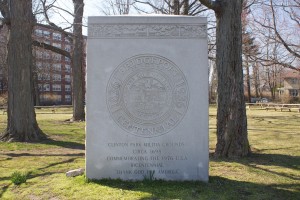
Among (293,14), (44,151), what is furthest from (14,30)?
(293,14)

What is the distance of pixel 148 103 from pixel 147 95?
0.13 meters

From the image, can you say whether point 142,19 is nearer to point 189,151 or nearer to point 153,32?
point 153,32

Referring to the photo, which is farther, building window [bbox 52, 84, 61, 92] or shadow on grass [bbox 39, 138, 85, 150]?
building window [bbox 52, 84, 61, 92]

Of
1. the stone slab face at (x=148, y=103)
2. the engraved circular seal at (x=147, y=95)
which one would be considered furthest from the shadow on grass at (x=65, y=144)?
the engraved circular seal at (x=147, y=95)

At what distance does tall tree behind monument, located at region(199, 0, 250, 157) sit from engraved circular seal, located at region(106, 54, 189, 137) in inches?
99.5

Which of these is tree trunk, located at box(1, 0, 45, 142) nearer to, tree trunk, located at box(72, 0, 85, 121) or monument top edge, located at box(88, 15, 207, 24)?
monument top edge, located at box(88, 15, 207, 24)

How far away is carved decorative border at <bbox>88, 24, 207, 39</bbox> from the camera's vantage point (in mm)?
5293

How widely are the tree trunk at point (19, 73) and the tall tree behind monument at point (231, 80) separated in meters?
5.95

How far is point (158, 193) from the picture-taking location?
190 inches

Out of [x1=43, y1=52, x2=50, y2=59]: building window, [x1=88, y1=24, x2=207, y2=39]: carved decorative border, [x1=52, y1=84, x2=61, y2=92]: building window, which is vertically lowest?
[x1=88, y1=24, x2=207, y2=39]: carved decorative border

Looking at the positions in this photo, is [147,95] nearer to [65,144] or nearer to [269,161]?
[269,161]

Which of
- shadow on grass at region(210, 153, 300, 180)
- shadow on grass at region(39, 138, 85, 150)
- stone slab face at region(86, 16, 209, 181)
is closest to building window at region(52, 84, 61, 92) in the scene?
shadow on grass at region(39, 138, 85, 150)

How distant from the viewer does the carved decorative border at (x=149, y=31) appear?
529 centimetres

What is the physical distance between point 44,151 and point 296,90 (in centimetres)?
7521
